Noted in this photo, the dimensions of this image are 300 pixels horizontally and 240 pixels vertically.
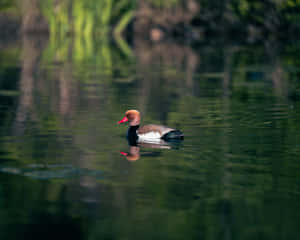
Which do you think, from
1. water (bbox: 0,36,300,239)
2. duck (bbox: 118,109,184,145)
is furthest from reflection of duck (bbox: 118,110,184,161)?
water (bbox: 0,36,300,239)

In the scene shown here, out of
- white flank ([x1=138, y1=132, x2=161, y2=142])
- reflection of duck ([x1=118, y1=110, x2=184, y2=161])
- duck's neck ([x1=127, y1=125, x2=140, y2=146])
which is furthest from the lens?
duck's neck ([x1=127, y1=125, x2=140, y2=146])

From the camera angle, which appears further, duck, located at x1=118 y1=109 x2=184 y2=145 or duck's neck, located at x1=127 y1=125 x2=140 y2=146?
duck's neck, located at x1=127 y1=125 x2=140 y2=146

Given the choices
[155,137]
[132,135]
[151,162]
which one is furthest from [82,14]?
[151,162]

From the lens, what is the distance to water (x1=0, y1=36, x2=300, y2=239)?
228 inches

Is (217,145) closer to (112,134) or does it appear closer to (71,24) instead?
(112,134)

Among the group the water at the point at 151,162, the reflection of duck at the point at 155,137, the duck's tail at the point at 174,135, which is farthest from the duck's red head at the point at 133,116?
the duck's tail at the point at 174,135

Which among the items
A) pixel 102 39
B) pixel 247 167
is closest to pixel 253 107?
pixel 247 167

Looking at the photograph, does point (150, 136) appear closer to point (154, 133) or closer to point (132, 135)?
point (154, 133)

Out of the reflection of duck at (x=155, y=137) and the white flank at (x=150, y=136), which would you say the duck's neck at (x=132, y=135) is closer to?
the reflection of duck at (x=155, y=137)

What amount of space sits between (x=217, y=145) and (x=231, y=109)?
3.62 metres

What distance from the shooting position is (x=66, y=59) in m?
26.7

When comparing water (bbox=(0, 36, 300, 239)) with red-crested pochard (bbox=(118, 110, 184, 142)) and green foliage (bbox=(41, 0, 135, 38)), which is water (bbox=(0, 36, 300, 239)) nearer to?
red-crested pochard (bbox=(118, 110, 184, 142))

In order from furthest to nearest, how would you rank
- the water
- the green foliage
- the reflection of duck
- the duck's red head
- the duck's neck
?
the green foliage < the duck's red head < the duck's neck < the reflection of duck < the water

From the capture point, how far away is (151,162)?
26.6 ft
